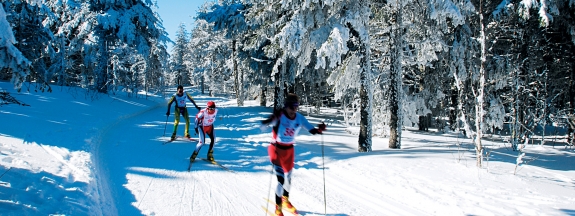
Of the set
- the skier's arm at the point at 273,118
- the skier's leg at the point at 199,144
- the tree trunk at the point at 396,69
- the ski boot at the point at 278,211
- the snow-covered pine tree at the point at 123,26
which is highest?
the snow-covered pine tree at the point at 123,26

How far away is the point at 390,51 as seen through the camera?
11273mm

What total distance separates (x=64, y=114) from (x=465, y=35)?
1860 centimetres

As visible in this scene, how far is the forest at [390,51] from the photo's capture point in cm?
974

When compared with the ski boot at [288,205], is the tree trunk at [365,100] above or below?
above

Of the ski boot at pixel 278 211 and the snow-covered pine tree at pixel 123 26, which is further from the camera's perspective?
the snow-covered pine tree at pixel 123 26

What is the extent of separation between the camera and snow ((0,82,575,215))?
5.56m

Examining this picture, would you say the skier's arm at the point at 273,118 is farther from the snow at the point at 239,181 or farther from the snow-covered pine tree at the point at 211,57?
the snow-covered pine tree at the point at 211,57

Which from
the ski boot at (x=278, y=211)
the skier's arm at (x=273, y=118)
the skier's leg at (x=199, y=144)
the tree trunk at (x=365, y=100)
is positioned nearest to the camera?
the skier's arm at (x=273, y=118)

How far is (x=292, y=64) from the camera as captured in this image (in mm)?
19844

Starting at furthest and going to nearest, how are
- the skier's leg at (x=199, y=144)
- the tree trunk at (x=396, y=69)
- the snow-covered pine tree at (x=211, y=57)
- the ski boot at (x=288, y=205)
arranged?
the snow-covered pine tree at (x=211, y=57) → the tree trunk at (x=396, y=69) → the skier's leg at (x=199, y=144) → the ski boot at (x=288, y=205)

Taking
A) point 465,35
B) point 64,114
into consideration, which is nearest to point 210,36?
point 64,114

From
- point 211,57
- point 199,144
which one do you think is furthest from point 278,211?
point 211,57

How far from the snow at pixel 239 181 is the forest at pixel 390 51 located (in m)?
1.57

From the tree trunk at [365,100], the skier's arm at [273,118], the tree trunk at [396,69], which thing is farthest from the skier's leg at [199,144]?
the tree trunk at [396,69]
